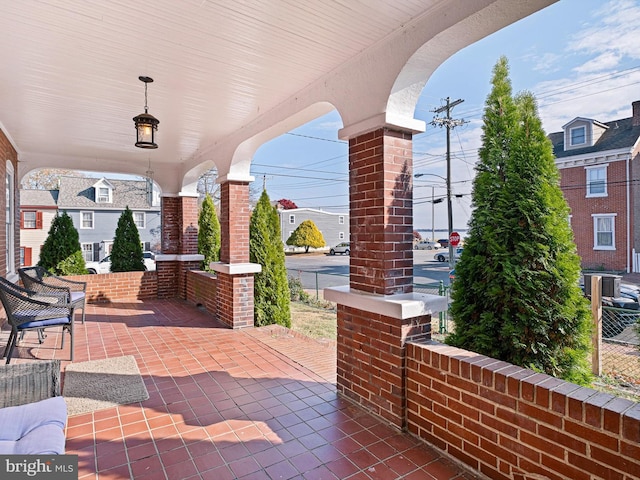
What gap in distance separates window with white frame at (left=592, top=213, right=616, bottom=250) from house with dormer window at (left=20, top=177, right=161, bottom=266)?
20191mm

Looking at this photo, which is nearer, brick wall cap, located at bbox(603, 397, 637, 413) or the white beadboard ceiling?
brick wall cap, located at bbox(603, 397, 637, 413)

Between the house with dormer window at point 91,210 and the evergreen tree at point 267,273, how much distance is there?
50.7 ft

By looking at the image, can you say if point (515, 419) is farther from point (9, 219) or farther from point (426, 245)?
point (426, 245)

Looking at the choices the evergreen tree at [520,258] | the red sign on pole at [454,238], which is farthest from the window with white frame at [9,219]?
the red sign on pole at [454,238]

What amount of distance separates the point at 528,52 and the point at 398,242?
410 cm

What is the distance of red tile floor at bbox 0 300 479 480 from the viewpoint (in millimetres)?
2125

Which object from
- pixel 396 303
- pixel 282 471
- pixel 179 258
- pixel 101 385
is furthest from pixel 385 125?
pixel 179 258

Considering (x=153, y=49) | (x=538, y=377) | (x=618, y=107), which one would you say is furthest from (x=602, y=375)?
(x=618, y=107)

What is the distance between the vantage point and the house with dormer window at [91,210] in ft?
61.3

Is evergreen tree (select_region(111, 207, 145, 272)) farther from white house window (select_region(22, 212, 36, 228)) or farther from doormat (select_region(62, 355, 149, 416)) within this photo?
white house window (select_region(22, 212, 36, 228))

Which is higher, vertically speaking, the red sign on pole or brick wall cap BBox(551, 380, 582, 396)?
the red sign on pole

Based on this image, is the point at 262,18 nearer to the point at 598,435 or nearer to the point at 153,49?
the point at 153,49

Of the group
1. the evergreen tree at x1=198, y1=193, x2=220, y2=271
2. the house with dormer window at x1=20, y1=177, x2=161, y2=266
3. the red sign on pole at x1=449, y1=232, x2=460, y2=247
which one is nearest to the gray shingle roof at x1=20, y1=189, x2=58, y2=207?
the house with dormer window at x1=20, y1=177, x2=161, y2=266

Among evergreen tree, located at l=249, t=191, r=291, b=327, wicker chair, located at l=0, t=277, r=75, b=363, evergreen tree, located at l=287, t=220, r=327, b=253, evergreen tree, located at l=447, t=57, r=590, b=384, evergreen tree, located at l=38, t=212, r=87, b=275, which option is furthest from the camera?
evergreen tree, located at l=287, t=220, r=327, b=253
